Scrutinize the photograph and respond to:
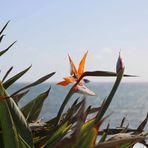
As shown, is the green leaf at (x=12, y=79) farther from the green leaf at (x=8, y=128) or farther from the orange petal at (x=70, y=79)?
the green leaf at (x=8, y=128)

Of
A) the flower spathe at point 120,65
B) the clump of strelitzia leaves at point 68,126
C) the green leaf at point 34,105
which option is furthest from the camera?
the green leaf at point 34,105

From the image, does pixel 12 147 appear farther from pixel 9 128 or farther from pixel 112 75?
pixel 112 75

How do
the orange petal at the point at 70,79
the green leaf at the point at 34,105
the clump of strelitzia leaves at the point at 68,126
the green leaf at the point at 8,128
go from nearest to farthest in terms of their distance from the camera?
the clump of strelitzia leaves at the point at 68,126 → the green leaf at the point at 8,128 → the orange petal at the point at 70,79 → the green leaf at the point at 34,105

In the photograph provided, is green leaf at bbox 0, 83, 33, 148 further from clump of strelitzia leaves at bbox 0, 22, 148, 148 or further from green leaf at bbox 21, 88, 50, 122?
green leaf at bbox 21, 88, 50, 122

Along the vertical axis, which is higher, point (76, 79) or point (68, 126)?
point (76, 79)

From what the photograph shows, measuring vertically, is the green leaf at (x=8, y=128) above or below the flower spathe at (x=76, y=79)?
below

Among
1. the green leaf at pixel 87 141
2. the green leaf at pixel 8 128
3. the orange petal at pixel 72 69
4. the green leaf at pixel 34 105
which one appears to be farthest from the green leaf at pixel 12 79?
the green leaf at pixel 87 141

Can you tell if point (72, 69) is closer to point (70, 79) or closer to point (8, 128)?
point (70, 79)

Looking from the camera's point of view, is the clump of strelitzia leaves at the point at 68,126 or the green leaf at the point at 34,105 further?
the green leaf at the point at 34,105

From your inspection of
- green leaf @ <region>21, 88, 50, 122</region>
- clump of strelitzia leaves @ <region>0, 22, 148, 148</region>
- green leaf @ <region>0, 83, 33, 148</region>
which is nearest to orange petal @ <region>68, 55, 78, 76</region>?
clump of strelitzia leaves @ <region>0, 22, 148, 148</region>

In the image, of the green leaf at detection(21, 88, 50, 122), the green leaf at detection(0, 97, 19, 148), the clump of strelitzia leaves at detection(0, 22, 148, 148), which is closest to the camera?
the clump of strelitzia leaves at detection(0, 22, 148, 148)

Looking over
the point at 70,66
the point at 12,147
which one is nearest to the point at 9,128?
the point at 12,147

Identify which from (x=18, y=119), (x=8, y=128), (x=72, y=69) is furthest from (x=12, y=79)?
(x=8, y=128)
